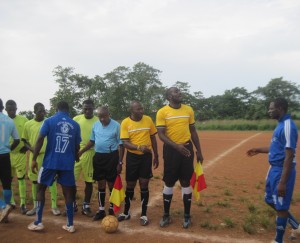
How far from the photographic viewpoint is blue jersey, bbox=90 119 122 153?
5.75 meters

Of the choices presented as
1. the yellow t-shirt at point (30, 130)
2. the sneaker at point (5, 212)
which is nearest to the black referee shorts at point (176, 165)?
the yellow t-shirt at point (30, 130)

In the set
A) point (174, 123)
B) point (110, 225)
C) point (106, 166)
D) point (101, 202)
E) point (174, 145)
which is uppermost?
point (174, 123)

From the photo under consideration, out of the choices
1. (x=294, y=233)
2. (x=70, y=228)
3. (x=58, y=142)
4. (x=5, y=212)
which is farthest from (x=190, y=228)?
(x=5, y=212)

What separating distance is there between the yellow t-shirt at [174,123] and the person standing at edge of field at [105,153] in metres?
0.90

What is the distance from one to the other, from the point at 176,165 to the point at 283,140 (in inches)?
72.8

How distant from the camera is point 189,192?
18.2ft

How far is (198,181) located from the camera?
19.4 feet

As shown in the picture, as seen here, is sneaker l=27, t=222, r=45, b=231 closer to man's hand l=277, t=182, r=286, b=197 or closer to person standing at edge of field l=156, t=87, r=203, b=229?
person standing at edge of field l=156, t=87, r=203, b=229

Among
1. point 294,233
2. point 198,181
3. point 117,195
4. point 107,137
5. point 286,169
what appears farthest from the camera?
point 198,181

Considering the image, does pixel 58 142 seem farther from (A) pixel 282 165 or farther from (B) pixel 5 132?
(A) pixel 282 165

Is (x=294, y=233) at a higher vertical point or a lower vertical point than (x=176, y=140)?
lower

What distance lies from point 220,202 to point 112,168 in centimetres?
260

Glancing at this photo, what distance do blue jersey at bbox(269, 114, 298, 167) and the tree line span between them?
184 feet

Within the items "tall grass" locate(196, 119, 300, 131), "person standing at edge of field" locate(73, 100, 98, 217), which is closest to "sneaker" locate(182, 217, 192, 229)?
"person standing at edge of field" locate(73, 100, 98, 217)
